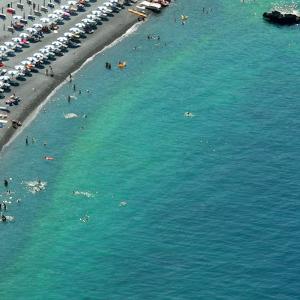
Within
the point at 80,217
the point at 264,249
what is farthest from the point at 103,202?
the point at 264,249

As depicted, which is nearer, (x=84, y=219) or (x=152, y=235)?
(x=152, y=235)

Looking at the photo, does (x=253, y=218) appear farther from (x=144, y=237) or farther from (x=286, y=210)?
(x=144, y=237)

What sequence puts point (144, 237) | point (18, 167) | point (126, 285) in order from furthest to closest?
point (18, 167)
point (144, 237)
point (126, 285)

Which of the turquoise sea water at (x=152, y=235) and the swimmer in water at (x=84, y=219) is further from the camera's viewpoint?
the swimmer in water at (x=84, y=219)

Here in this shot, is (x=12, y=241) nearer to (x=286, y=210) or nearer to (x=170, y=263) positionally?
(x=170, y=263)

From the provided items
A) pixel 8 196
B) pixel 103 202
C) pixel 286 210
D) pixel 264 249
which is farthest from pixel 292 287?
pixel 8 196

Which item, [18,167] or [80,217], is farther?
[18,167]

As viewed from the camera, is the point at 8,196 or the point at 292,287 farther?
the point at 8,196

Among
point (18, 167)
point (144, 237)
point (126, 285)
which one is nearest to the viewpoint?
point (126, 285)

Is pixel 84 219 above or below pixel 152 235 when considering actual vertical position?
below

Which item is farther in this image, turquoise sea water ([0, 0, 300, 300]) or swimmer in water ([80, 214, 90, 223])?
swimmer in water ([80, 214, 90, 223])
